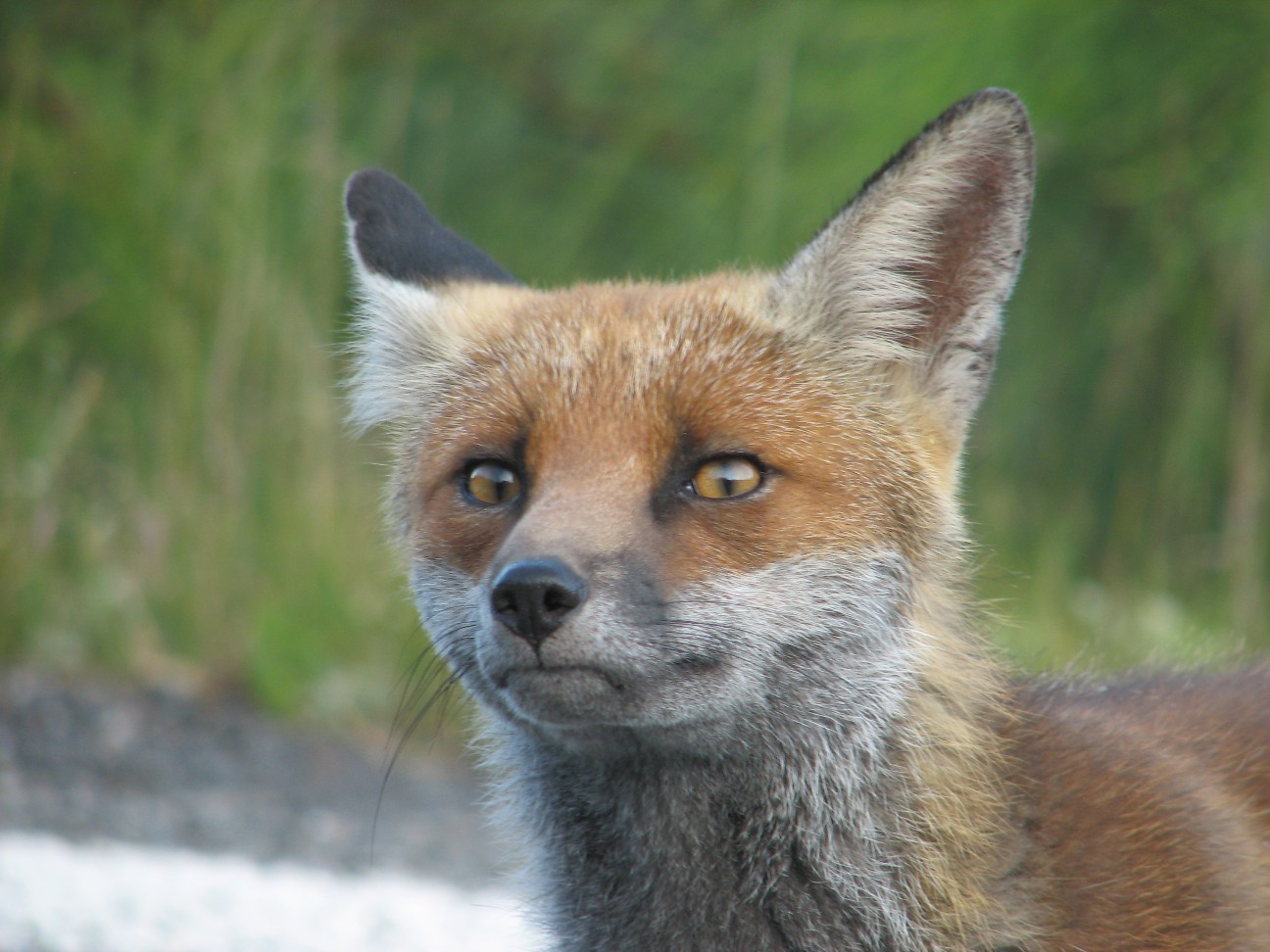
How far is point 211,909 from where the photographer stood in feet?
16.0

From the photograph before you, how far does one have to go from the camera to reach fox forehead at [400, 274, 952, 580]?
2967 millimetres

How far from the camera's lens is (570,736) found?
119 inches

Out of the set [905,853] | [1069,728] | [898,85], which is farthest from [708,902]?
[898,85]

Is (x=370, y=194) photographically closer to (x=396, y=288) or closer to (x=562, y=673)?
(x=396, y=288)

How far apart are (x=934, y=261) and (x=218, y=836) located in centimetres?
425

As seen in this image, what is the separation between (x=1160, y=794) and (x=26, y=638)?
235 inches

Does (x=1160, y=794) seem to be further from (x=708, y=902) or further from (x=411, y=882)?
(x=411, y=882)

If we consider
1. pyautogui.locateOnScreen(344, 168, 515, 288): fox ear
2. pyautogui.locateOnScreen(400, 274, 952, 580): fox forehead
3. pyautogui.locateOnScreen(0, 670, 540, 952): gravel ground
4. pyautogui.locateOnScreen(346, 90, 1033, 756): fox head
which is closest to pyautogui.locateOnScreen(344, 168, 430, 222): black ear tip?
pyautogui.locateOnScreen(344, 168, 515, 288): fox ear

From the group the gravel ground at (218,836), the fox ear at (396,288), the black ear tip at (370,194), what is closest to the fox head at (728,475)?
the fox ear at (396,288)

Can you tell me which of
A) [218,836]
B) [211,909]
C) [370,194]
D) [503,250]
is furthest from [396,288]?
[503,250]

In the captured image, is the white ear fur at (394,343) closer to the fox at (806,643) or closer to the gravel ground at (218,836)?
the fox at (806,643)

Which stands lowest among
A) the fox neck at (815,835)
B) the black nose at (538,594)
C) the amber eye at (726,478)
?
the fox neck at (815,835)

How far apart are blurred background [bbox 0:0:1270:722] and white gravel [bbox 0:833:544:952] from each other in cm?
176

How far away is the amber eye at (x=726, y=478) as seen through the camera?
3008 millimetres
